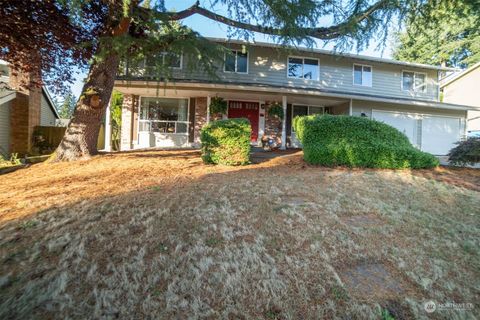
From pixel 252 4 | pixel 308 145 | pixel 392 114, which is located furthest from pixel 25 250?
pixel 392 114

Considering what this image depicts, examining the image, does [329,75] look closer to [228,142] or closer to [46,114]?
[228,142]

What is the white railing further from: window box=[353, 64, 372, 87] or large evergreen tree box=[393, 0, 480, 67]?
large evergreen tree box=[393, 0, 480, 67]

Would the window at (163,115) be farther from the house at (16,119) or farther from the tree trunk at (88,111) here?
the tree trunk at (88,111)

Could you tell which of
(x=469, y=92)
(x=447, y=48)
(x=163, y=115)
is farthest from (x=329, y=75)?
(x=447, y=48)

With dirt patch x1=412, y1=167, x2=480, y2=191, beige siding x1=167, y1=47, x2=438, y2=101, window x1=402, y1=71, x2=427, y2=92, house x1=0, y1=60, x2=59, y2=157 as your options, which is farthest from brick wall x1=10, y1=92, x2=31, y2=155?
window x1=402, y1=71, x2=427, y2=92

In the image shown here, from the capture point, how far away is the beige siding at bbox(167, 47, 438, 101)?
13203 millimetres

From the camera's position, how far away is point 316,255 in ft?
9.99

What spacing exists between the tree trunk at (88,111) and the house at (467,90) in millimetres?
23635

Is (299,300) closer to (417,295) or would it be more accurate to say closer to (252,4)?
(417,295)

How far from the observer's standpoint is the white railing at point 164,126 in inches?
497

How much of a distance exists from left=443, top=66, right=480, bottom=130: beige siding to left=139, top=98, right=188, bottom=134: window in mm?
21623

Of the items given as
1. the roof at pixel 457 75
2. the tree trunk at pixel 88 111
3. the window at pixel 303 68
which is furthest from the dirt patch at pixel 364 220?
the roof at pixel 457 75

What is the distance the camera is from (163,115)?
12914mm

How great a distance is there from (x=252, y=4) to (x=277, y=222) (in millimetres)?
6490
